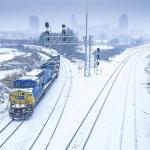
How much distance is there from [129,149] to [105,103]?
13.3 m

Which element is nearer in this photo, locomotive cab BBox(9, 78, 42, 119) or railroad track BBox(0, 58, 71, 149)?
railroad track BBox(0, 58, 71, 149)

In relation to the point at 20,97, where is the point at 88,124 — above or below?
below

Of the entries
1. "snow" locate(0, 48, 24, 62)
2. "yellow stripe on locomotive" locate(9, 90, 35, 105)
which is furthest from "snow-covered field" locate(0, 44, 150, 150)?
"snow" locate(0, 48, 24, 62)

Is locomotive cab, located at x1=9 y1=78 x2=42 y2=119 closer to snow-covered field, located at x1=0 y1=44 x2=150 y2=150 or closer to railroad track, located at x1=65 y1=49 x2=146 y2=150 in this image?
snow-covered field, located at x1=0 y1=44 x2=150 y2=150

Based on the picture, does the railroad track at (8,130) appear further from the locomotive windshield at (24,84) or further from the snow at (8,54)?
the snow at (8,54)

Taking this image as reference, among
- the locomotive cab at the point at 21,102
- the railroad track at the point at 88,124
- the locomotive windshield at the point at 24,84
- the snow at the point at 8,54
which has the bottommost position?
the railroad track at the point at 88,124

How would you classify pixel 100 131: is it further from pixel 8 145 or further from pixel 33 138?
pixel 8 145

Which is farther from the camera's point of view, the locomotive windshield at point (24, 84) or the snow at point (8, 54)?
the snow at point (8, 54)

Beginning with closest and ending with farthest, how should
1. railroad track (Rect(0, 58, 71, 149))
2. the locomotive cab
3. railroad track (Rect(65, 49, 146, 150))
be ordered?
railroad track (Rect(65, 49, 146, 150)), railroad track (Rect(0, 58, 71, 149)), the locomotive cab

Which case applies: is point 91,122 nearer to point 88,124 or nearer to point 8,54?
point 88,124

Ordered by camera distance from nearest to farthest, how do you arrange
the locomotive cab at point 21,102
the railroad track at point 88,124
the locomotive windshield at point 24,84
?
the railroad track at point 88,124
the locomotive cab at point 21,102
the locomotive windshield at point 24,84

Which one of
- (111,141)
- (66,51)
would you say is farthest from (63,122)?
(66,51)

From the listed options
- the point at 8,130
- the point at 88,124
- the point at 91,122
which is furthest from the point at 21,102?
the point at 91,122

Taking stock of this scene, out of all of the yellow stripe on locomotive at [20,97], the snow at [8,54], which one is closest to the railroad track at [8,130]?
the yellow stripe on locomotive at [20,97]
